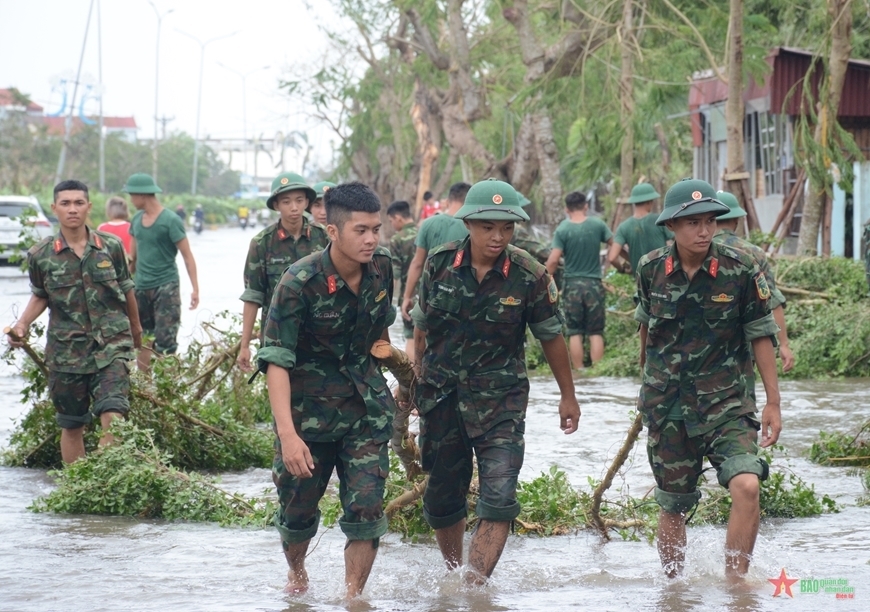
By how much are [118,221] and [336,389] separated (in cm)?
887

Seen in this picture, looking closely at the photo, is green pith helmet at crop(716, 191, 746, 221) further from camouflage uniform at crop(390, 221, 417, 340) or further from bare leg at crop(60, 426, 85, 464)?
camouflage uniform at crop(390, 221, 417, 340)

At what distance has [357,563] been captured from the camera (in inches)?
205

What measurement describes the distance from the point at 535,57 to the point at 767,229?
6132mm

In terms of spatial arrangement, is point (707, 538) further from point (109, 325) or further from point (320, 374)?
point (109, 325)

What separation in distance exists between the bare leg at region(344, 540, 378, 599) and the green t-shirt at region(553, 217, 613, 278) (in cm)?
761

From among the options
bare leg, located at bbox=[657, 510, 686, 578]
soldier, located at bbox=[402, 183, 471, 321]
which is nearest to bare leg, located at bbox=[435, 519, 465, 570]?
bare leg, located at bbox=[657, 510, 686, 578]

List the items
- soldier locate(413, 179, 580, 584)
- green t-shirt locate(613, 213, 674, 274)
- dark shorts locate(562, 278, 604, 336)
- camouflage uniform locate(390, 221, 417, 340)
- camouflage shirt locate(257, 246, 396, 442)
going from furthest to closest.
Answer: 1. dark shorts locate(562, 278, 604, 336)
2. camouflage uniform locate(390, 221, 417, 340)
3. green t-shirt locate(613, 213, 674, 274)
4. soldier locate(413, 179, 580, 584)
5. camouflage shirt locate(257, 246, 396, 442)

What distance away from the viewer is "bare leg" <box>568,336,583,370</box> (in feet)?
42.8

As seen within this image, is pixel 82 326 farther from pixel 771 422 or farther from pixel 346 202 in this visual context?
pixel 771 422

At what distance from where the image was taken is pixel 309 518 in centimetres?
529

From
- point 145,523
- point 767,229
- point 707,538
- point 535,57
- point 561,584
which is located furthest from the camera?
point 767,229

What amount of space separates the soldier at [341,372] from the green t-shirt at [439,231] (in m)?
4.79

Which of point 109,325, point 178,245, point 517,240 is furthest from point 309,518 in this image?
point 178,245

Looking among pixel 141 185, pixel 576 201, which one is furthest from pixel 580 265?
pixel 141 185
